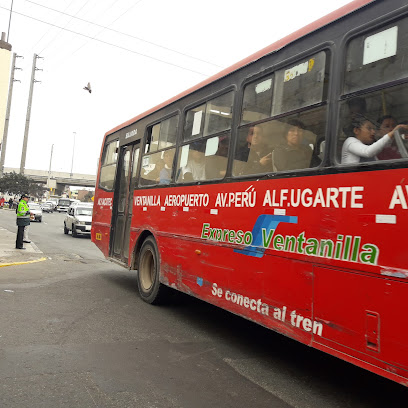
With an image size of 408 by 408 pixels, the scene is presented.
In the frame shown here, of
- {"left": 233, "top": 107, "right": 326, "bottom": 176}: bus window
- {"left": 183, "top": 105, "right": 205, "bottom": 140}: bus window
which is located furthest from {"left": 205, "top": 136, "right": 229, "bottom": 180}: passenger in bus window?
{"left": 183, "top": 105, "right": 205, "bottom": 140}: bus window

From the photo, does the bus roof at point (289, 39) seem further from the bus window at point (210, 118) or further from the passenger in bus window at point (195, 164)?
the passenger in bus window at point (195, 164)

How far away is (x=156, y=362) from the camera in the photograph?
4.00 meters

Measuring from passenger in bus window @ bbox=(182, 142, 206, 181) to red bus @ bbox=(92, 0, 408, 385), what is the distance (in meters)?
0.02

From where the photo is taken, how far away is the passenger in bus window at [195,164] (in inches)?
208

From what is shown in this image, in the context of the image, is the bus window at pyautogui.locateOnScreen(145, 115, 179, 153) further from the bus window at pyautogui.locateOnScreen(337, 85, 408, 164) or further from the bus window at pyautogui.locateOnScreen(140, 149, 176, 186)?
the bus window at pyautogui.locateOnScreen(337, 85, 408, 164)

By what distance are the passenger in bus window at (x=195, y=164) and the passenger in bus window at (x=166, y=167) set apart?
0.50 m

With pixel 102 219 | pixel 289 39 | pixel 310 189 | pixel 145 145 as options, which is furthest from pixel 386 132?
pixel 102 219

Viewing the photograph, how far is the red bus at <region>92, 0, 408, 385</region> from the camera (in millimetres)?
2805

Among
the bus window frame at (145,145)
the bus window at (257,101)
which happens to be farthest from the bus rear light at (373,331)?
the bus window frame at (145,145)

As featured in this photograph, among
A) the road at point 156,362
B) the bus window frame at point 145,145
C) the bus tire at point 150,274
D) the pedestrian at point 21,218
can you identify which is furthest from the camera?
the pedestrian at point 21,218

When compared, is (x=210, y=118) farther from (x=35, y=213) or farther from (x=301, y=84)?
(x=35, y=213)

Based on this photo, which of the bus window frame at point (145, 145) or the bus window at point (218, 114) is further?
the bus window frame at point (145, 145)

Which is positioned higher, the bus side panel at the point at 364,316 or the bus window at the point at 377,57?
the bus window at the point at 377,57

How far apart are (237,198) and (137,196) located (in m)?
3.27
